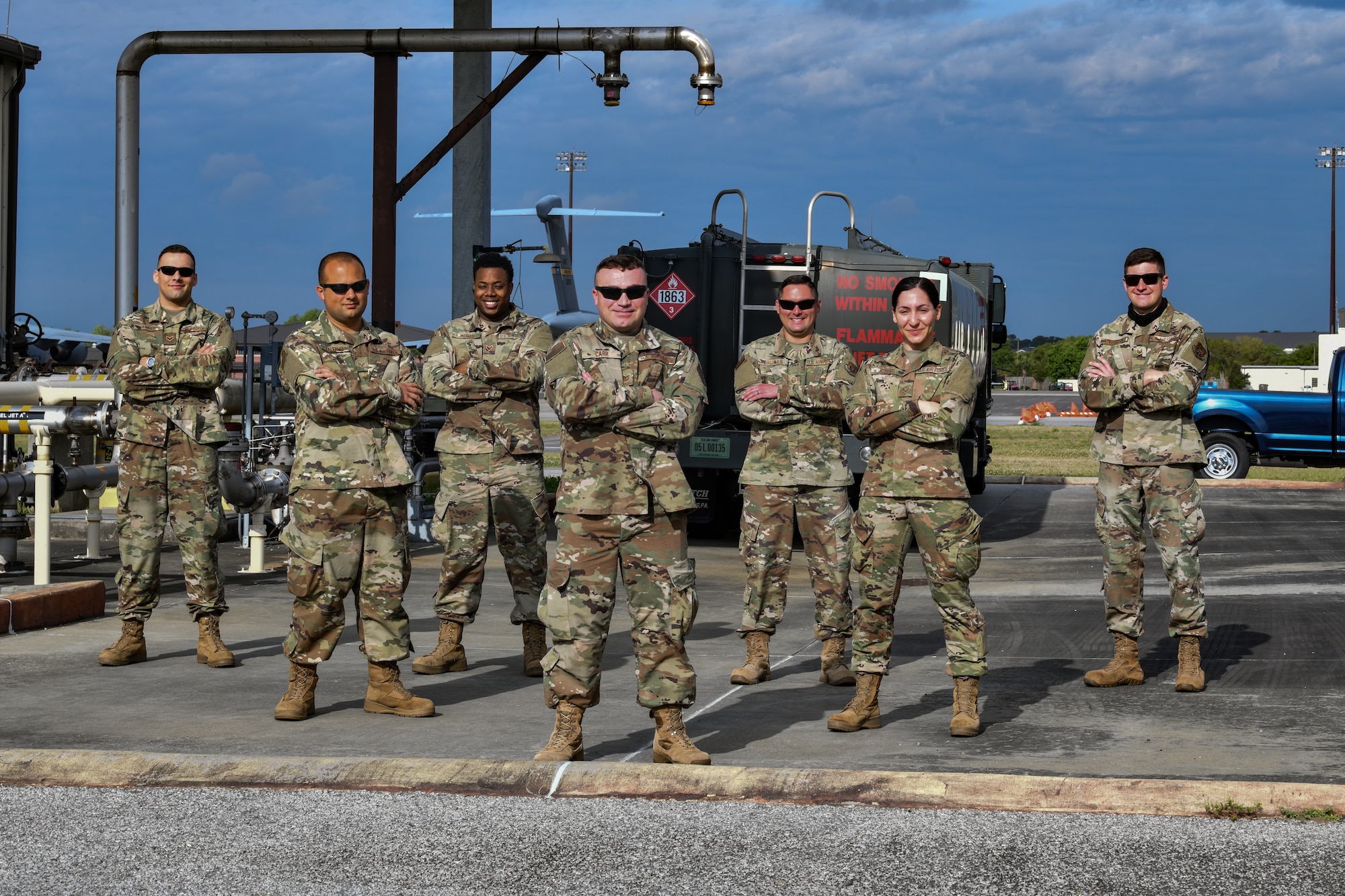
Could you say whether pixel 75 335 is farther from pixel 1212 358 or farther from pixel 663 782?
pixel 1212 358

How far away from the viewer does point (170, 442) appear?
784 centimetres

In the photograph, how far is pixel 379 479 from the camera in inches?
256

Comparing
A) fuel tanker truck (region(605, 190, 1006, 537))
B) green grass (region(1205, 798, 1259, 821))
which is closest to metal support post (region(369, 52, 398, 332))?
fuel tanker truck (region(605, 190, 1006, 537))

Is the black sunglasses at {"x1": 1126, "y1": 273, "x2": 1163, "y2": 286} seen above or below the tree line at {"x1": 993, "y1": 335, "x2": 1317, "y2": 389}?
below

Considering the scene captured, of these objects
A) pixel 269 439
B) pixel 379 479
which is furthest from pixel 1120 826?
pixel 269 439

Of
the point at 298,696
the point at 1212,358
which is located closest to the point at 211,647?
the point at 298,696

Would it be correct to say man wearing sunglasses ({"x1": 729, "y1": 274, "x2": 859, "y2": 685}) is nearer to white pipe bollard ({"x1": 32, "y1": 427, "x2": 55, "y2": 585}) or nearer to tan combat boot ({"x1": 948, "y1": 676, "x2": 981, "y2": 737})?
tan combat boot ({"x1": 948, "y1": 676, "x2": 981, "y2": 737})

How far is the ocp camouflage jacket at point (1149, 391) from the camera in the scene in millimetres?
7359

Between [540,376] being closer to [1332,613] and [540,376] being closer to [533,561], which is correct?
[533,561]

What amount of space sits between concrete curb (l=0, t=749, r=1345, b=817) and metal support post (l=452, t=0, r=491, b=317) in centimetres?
1206

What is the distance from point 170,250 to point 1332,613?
758 centimetres

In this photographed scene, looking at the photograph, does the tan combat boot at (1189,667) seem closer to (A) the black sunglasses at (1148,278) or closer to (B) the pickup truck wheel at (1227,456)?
(A) the black sunglasses at (1148,278)

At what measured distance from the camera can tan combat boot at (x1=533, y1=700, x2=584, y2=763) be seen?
5562 millimetres

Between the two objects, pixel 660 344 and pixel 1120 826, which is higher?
pixel 660 344
